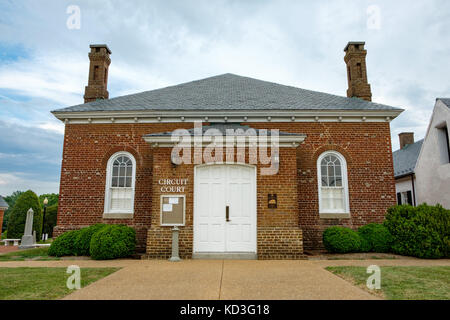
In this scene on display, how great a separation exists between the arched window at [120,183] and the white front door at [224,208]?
3.52m

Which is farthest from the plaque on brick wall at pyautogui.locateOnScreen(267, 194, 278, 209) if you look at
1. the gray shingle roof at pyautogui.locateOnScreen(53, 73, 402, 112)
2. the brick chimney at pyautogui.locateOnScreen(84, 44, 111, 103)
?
the brick chimney at pyautogui.locateOnScreen(84, 44, 111, 103)

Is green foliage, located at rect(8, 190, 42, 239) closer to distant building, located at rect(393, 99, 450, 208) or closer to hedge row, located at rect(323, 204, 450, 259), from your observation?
hedge row, located at rect(323, 204, 450, 259)

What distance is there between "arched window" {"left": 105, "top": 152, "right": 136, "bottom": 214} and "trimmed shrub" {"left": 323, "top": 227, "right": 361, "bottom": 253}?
7.43 meters

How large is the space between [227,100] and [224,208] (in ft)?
18.2

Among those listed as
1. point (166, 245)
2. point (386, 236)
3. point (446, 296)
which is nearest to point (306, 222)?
point (386, 236)

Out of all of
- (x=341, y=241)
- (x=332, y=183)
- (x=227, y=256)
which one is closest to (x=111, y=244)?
(x=227, y=256)

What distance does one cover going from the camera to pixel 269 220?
31.3ft

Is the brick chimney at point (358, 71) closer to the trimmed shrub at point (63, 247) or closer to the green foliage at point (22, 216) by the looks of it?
the trimmed shrub at point (63, 247)

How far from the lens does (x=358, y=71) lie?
14.8 metres

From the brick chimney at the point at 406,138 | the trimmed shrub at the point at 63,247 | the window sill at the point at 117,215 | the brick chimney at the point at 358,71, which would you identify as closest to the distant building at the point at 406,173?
the brick chimney at the point at 406,138

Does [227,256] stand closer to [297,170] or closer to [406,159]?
[297,170]

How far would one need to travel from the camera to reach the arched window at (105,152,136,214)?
11.9 metres
